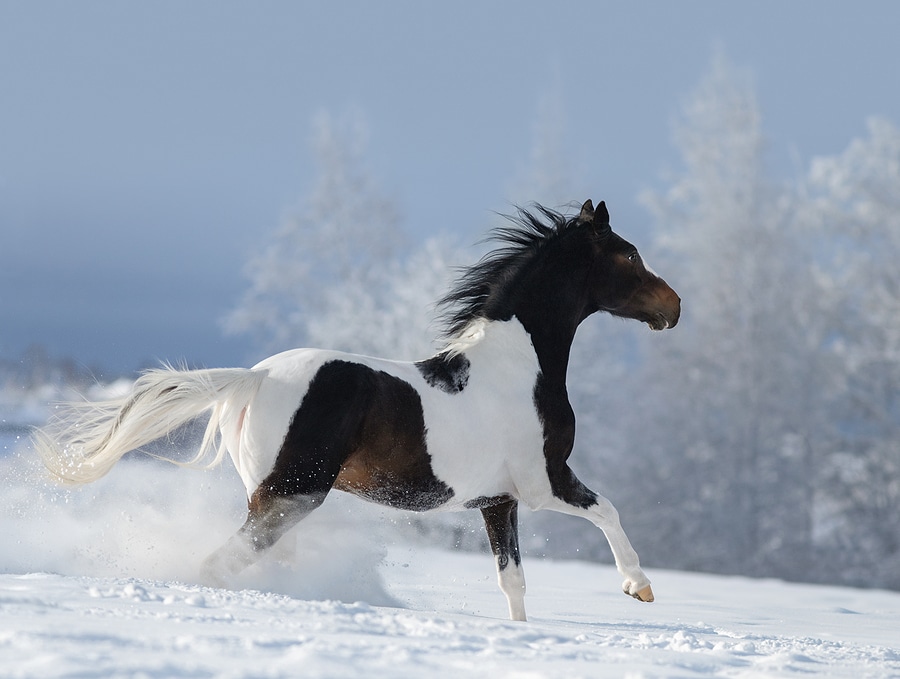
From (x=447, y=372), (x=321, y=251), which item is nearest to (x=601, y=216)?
(x=447, y=372)

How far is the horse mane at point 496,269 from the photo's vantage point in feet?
15.4

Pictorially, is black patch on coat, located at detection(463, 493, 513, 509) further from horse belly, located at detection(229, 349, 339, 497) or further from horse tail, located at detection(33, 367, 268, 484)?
horse tail, located at detection(33, 367, 268, 484)

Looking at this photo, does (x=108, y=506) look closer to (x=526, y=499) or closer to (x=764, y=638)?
(x=526, y=499)

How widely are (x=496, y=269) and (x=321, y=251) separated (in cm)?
1591

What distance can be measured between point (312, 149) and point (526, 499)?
17.7 metres

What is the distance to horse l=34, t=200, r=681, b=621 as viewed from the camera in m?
3.92

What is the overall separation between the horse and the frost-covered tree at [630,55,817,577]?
12625mm

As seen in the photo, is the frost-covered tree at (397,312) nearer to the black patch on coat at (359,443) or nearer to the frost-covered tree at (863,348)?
the frost-covered tree at (863,348)

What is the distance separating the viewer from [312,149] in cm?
2105

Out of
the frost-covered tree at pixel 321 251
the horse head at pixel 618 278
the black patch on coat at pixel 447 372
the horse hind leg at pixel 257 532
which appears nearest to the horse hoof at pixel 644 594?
the black patch on coat at pixel 447 372

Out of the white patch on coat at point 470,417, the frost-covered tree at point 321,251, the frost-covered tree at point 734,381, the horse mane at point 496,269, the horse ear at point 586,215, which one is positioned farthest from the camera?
the frost-covered tree at point 321,251

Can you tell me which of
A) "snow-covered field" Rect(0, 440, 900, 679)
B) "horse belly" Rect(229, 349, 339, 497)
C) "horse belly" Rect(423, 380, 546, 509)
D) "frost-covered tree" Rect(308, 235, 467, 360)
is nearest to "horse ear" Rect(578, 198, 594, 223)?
"horse belly" Rect(423, 380, 546, 509)

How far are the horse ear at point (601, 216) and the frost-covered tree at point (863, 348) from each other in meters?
12.5

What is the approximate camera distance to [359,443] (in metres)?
4.03
